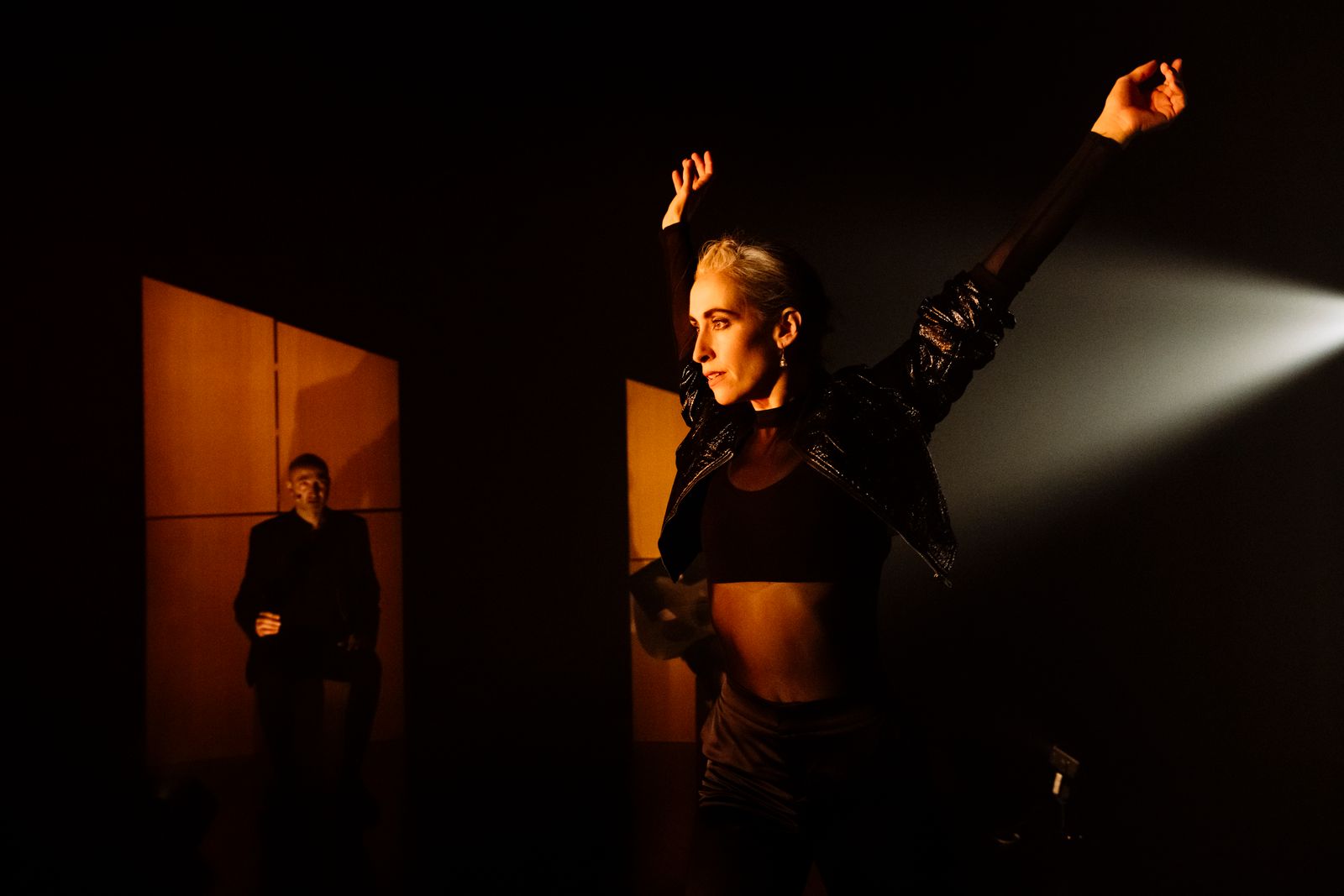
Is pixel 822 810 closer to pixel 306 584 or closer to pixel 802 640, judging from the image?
pixel 802 640

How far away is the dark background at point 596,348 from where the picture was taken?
3602mm

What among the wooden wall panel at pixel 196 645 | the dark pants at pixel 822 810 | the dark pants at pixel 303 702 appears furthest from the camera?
the wooden wall panel at pixel 196 645

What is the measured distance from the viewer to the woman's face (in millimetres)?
1747

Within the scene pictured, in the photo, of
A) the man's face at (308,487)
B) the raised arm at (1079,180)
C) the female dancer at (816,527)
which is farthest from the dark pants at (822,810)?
the man's face at (308,487)

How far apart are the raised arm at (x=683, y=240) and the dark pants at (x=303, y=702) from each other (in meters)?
2.51

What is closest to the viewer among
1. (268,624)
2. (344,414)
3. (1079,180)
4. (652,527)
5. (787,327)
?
(1079,180)

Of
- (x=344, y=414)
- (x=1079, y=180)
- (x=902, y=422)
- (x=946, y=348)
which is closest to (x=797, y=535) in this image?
(x=902, y=422)

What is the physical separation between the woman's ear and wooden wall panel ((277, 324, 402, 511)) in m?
3.12

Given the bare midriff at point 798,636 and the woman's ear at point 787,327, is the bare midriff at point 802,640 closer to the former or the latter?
the bare midriff at point 798,636

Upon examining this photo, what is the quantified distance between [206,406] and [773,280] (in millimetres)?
3414

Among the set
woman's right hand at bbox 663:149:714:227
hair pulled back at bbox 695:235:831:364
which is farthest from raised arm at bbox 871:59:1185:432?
woman's right hand at bbox 663:149:714:227

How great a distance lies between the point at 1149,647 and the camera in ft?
12.2

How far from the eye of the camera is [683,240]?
2.22 m

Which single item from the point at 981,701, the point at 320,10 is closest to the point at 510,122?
the point at 320,10
